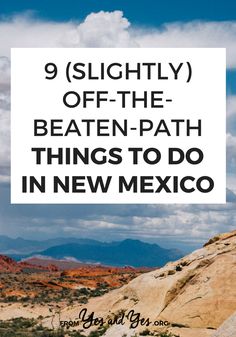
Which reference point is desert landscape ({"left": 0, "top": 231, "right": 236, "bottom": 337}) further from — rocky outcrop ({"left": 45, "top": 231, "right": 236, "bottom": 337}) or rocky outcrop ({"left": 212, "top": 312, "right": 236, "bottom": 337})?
rocky outcrop ({"left": 212, "top": 312, "right": 236, "bottom": 337})

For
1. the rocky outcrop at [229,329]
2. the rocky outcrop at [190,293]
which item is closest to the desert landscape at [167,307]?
the rocky outcrop at [190,293]

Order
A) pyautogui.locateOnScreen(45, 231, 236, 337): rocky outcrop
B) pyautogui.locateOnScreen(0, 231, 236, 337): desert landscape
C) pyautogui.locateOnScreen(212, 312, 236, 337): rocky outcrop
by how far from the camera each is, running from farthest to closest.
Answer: pyautogui.locateOnScreen(45, 231, 236, 337): rocky outcrop → pyautogui.locateOnScreen(0, 231, 236, 337): desert landscape → pyautogui.locateOnScreen(212, 312, 236, 337): rocky outcrop

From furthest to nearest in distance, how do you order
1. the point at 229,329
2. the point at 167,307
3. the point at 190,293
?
1. the point at 167,307
2. the point at 190,293
3. the point at 229,329

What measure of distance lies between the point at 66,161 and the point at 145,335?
1120cm

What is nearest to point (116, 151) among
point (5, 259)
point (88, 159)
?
point (88, 159)

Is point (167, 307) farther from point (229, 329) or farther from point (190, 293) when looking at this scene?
point (229, 329)

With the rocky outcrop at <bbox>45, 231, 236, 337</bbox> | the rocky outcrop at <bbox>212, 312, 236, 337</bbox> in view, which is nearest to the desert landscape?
the rocky outcrop at <bbox>45, 231, 236, 337</bbox>

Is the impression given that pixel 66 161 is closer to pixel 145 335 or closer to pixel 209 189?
pixel 209 189

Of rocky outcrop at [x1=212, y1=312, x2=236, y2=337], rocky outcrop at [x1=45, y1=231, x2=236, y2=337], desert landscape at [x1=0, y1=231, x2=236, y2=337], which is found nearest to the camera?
rocky outcrop at [x1=212, y1=312, x2=236, y2=337]

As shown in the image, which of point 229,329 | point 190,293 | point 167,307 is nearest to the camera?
point 229,329

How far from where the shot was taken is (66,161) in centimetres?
3419

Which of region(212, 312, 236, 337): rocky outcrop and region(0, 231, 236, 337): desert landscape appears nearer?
region(212, 312, 236, 337): rocky outcrop

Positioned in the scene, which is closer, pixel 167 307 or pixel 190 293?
pixel 190 293

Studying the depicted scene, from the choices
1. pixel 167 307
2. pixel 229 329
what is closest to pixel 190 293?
pixel 167 307
